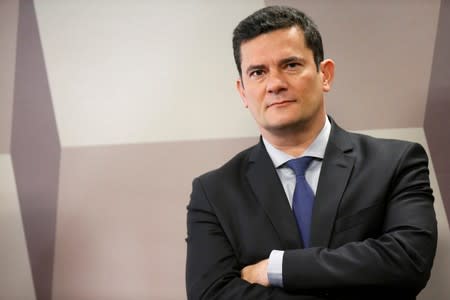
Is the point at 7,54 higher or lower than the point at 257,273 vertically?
higher

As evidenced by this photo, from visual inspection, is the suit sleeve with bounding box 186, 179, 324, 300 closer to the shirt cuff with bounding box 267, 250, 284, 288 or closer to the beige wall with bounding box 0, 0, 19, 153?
the shirt cuff with bounding box 267, 250, 284, 288

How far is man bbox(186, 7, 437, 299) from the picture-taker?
1736 millimetres

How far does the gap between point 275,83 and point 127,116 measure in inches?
41.5

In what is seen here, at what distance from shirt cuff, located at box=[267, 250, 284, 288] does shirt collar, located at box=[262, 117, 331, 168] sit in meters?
0.43

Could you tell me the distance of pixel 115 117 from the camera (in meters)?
2.71

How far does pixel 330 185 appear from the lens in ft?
6.35

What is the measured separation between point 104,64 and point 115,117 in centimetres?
30

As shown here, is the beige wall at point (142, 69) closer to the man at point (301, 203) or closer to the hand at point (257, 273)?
the man at point (301, 203)

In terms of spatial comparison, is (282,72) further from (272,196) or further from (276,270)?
(276,270)

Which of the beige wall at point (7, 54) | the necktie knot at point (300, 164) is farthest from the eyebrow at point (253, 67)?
the beige wall at point (7, 54)

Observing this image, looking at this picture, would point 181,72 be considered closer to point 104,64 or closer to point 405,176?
point 104,64

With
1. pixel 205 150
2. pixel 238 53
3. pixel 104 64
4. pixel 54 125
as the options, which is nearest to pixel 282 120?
pixel 238 53

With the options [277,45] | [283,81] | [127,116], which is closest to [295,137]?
[283,81]

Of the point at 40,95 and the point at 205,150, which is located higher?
the point at 40,95
